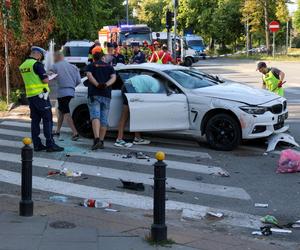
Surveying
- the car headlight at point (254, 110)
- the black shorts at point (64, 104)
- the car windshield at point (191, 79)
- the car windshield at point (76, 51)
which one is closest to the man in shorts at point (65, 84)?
the black shorts at point (64, 104)

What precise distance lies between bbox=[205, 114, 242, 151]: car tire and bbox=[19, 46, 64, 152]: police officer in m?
2.83

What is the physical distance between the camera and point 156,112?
1052cm

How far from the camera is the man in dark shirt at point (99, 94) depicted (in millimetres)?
10328

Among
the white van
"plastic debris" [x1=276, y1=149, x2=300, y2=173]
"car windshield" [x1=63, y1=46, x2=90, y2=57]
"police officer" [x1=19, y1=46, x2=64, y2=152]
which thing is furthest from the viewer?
"car windshield" [x1=63, y1=46, x2=90, y2=57]

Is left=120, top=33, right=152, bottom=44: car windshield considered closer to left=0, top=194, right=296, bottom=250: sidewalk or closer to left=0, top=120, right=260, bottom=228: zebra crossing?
left=0, top=120, right=260, bottom=228: zebra crossing

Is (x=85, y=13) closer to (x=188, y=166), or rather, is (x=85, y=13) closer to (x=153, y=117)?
(x=153, y=117)

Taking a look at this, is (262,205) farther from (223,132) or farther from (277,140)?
(277,140)

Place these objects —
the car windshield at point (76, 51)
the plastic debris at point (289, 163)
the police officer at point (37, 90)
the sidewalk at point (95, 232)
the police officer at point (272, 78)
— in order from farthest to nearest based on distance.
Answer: the car windshield at point (76, 51)
the police officer at point (272, 78)
the police officer at point (37, 90)
the plastic debris at point (289, 163)
the sidewalk at point (95, 232)

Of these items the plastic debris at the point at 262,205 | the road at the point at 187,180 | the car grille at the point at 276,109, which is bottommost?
the plastic debris at the point at 262,205

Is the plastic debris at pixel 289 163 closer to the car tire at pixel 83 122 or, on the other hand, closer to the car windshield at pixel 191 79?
the car windshield at pixel 191 79

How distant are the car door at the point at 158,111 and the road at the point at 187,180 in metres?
0.44

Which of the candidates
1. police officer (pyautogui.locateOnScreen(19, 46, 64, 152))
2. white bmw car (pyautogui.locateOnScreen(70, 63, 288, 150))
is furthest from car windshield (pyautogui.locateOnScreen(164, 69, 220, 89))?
police officer (pyautogui.locateOnScreen(19, 46, 64, 152))

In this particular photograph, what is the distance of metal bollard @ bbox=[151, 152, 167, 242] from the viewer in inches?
201

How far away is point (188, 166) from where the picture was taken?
9.23 metres
